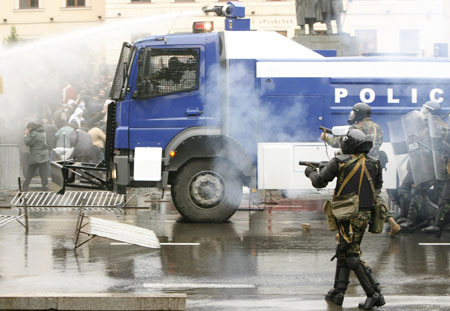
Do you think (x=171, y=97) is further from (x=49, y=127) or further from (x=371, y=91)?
(x=49, y=127)

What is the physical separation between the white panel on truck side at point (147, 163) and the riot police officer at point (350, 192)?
533cm

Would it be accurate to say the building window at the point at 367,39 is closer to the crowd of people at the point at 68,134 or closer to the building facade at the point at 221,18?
the building facade at the point at 221,18

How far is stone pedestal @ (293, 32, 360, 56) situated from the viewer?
17.2 m

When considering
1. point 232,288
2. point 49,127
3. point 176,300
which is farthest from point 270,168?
point 49,127

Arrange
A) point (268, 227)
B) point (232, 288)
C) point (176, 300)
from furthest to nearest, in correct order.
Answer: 1. point (268, 227)
2. point (232, 288)
3. point (176, 300)

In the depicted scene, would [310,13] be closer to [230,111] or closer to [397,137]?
[230,111]

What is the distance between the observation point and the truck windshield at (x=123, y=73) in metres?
13.3

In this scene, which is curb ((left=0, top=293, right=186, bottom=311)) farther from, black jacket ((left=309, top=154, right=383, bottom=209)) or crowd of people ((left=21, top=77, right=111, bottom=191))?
crowd of people ((left=21, top=77, right=111, bottom=191))

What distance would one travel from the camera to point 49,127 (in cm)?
2034

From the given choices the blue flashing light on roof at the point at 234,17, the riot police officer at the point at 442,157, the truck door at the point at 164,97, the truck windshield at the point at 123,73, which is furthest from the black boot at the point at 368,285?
the blue flashing light on roof at the point at 234,17

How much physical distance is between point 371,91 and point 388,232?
2105mm

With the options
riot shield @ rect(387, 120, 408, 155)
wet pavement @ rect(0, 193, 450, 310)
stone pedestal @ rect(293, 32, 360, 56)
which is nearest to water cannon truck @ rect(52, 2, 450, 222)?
riot shield @ rect(387, 120, 408, 155)

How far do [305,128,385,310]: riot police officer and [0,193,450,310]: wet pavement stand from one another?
30cm

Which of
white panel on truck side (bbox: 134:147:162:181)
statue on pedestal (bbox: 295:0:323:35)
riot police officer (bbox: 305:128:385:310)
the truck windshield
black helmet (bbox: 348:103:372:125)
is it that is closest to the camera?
riot police officer (bbox: 305:128:385:310)
